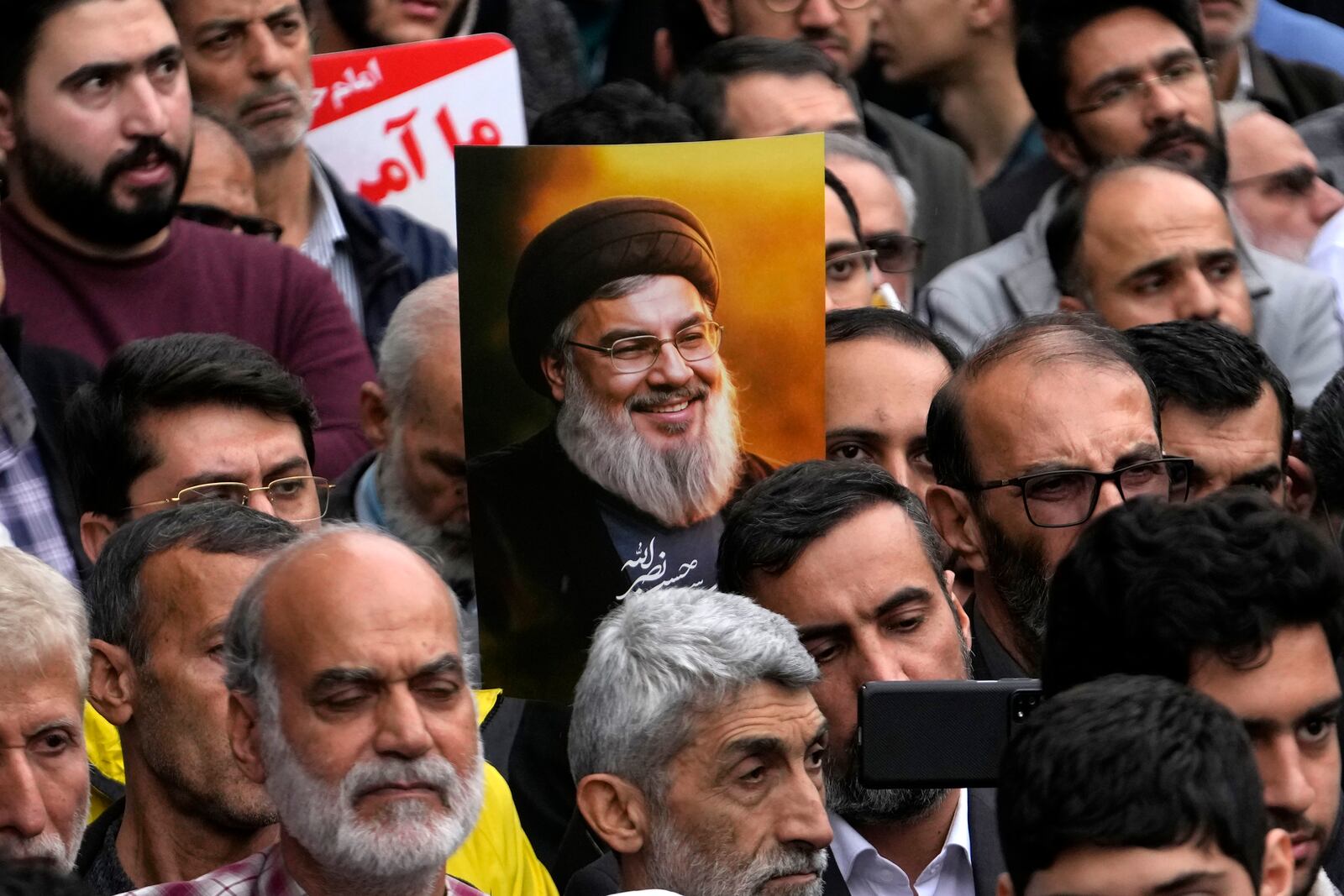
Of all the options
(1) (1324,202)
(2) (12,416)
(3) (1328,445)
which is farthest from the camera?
(1) (1324,202)

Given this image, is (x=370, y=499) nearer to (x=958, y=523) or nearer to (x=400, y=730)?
(x=958, y=523)

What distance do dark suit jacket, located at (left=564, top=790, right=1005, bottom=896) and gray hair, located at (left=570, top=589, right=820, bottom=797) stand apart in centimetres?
19

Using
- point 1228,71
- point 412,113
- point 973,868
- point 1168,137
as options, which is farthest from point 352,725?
point 1228,71

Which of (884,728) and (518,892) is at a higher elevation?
(884,728)

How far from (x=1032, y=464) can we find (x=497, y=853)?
1.20 m

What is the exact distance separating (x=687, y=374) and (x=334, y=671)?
43.6 inches

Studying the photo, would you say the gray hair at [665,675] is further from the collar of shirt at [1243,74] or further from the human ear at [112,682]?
the collar of shirt at [1243,74]

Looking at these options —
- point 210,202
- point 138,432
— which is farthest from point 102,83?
point 138,432

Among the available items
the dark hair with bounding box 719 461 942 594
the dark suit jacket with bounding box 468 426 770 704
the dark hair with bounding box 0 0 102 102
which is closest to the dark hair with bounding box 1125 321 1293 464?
the dark hair with bounding box 719 461 942 594

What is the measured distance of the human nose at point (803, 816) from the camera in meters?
4.25

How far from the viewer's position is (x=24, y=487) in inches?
209

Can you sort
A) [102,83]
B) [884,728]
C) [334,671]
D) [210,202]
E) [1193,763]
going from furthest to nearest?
[210,202]
[102,83]
[334,671]
[884,728]
[1193,763]

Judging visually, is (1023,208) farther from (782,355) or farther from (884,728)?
(884,728)

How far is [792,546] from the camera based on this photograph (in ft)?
15.5
